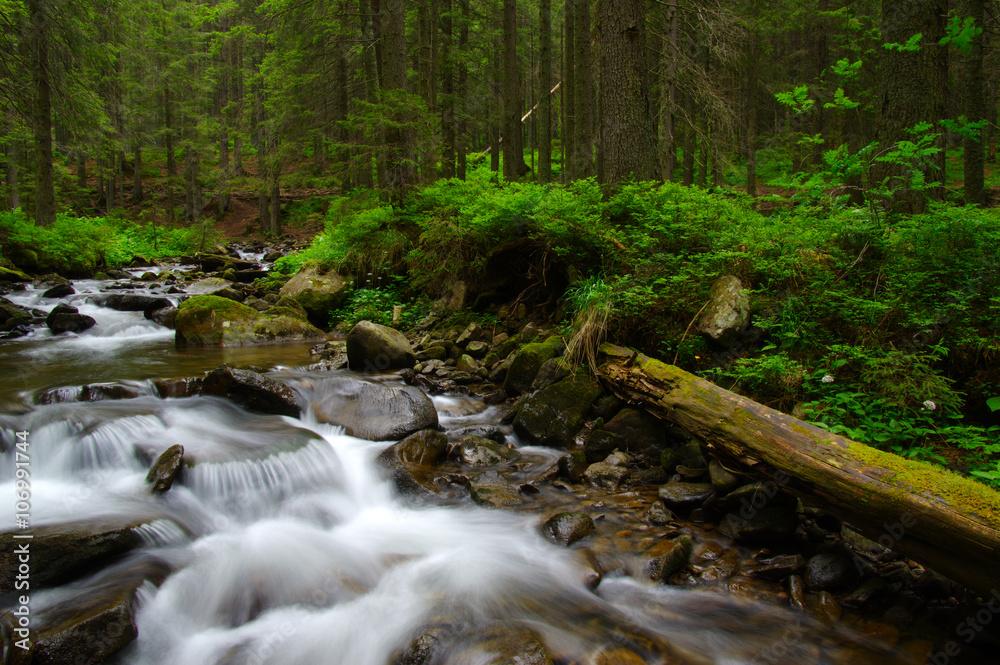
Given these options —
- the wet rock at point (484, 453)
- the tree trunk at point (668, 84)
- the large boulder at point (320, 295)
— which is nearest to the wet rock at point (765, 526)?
the wet rock at point (484, 453)

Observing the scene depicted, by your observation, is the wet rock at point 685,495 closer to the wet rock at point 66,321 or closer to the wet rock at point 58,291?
the wet rock at point 66,321

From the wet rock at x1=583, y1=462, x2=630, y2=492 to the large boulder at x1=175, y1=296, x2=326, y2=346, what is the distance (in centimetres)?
746

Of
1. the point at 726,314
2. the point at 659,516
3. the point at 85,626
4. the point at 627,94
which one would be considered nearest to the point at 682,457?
the point at 659,516

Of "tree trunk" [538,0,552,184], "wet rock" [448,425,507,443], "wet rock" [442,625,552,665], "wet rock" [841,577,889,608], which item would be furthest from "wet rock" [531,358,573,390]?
"tree trunk" [538,0,552,184]

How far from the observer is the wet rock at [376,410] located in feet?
20.6

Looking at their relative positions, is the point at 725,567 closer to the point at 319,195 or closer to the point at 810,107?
the point at 810,107

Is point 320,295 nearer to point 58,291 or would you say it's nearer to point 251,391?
point 251,391

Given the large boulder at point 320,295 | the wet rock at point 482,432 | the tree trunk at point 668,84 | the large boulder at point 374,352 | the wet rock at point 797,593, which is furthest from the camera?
the large boulder at point 320,295

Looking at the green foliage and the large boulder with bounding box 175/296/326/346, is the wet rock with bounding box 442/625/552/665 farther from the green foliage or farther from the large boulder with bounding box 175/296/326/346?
the large boulder with bounding box 175/296/326/346

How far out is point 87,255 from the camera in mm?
15953

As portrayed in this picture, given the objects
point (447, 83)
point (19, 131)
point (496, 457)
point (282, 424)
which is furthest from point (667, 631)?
point (19, 131)

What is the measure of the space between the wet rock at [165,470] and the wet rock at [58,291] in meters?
10.8

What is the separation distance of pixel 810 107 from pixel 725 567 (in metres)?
4.88

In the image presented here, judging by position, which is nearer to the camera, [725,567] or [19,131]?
[725,567]
